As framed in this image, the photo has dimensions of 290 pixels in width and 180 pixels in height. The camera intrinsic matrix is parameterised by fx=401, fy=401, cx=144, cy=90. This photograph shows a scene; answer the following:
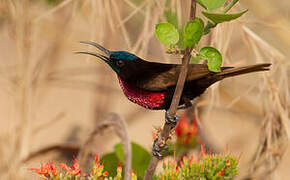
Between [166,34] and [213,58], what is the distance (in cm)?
11

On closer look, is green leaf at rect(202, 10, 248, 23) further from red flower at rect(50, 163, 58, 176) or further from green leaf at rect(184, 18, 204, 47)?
red flower at rect(50, 163, 58, 176)

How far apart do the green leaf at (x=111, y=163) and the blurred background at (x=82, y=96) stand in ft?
1.95

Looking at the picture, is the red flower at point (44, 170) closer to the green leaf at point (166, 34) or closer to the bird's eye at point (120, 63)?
the bird's eye at point (120, 63)

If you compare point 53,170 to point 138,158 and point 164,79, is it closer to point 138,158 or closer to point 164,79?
point 164,79

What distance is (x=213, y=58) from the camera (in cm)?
85

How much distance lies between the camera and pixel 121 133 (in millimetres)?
1396

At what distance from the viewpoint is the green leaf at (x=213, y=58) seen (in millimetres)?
842

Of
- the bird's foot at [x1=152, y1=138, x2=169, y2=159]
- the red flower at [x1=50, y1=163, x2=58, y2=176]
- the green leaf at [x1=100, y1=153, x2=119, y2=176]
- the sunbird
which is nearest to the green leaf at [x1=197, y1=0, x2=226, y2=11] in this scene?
the bird's foot at [x1=152, y1=138, x2=169, y2=159]

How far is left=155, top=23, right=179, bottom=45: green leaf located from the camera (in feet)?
2.80

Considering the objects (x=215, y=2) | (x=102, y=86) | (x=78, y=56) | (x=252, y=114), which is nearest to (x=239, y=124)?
(x=252, y=114)

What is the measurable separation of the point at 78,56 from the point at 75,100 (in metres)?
0.61

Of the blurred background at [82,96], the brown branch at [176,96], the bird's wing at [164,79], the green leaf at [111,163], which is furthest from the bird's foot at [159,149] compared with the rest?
the blurred background at [82,96]

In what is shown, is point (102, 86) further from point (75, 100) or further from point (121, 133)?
point (121, 133)

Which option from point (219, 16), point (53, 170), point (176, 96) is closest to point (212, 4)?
point (219, 16)
